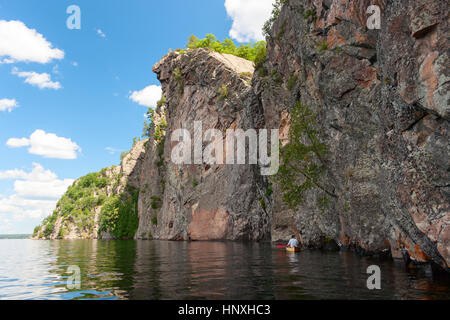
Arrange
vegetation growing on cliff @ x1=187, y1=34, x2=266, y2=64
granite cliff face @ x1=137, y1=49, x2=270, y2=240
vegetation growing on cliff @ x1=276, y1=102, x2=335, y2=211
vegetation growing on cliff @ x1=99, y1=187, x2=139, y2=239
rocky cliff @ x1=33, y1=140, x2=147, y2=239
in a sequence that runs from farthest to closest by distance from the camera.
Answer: rocky cliff @ x1=33, y1=140, x2=147, y2=239 → vegetation growing on cliff @ x1=99, y1=187, x2=139, y2=239 → vegetation growing on cliff @ x1=187, y1=34, x2=266, y2=64 → granite cliff face @ x1=137, y1=49, x2=270, y2=240 → vegetation growing on cliff @ x1=276, y1=102, x2=335, y2=211

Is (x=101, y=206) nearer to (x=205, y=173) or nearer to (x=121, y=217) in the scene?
(x=121, y=217)

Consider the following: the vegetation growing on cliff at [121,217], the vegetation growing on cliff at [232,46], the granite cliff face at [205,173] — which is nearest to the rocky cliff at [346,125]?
the granite cliff face at [205,173]

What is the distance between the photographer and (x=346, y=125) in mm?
25797

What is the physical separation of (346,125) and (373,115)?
289 cm

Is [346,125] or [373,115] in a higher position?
[373,115]

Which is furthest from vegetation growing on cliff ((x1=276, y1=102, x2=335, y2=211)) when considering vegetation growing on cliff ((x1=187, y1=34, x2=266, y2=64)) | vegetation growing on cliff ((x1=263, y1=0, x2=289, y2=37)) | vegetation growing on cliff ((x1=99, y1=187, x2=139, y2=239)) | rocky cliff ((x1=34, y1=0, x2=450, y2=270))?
vegetation growing on cliff ((x1=99, y1=187, x2=139, y2=239))

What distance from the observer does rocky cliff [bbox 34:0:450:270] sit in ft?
46.4

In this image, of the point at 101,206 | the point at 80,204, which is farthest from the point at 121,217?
the point at 80,204

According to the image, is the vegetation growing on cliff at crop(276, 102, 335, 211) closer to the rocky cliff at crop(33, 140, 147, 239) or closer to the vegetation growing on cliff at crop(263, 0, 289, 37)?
the vegetation growing on cliff at crop(263, 0, 289, 37)

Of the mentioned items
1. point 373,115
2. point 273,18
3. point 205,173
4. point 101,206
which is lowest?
point 101,206

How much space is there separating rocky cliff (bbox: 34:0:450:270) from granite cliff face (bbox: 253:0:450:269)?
2.6 inches
